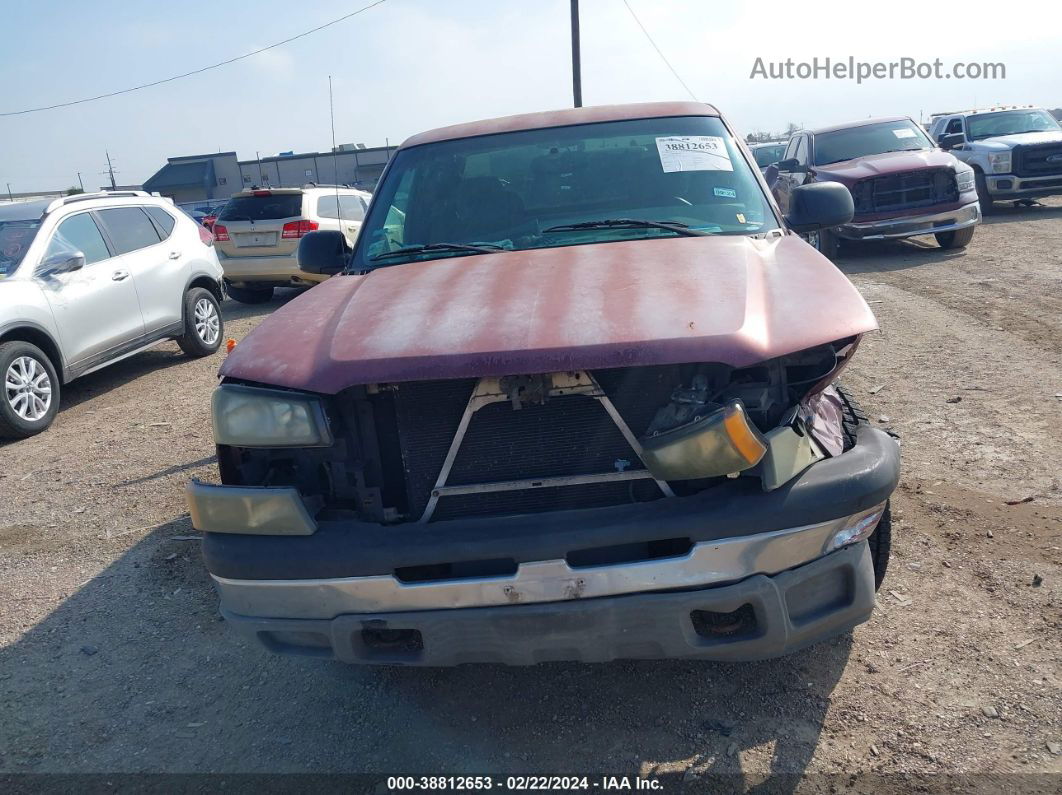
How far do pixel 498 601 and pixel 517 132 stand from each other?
2564 mm

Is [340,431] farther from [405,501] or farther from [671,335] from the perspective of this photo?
[671,335]

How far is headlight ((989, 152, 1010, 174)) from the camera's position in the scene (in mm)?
14320

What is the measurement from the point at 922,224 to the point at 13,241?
33.9 feet

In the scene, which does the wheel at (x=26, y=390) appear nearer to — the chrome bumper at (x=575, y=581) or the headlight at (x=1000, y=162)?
the chrome bumper at (x=575, y=581)

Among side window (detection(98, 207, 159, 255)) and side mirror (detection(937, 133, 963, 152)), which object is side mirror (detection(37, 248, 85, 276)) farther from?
side mirror (detection(937, 133, 963, 152))

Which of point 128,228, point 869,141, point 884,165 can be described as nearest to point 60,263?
point 128,228

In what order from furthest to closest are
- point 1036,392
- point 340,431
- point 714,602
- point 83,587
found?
1. point 1036,392
2. point 83,587
3. point 340,431
4. point 714,602

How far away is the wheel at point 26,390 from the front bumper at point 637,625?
200 inches

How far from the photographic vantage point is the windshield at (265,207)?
11.8 metres

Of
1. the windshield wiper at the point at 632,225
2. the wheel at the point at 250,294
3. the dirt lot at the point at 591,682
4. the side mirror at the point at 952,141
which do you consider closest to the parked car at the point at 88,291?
the dirt lot at the point at 591,682

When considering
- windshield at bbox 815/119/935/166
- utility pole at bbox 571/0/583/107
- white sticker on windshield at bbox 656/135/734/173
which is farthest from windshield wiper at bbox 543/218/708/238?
utility pole at bbox 571/0/583/107

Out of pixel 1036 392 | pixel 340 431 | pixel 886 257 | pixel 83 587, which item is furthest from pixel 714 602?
pixel 886 257

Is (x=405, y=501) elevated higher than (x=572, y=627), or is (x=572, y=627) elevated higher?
(x=405, y=501)

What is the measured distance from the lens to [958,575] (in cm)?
347
